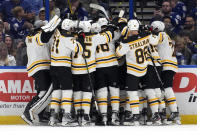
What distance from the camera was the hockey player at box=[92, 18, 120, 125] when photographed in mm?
7410

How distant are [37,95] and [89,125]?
829 millimetres

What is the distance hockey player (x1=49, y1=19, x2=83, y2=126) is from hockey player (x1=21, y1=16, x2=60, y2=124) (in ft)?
0.62

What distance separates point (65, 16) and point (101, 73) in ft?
3.26

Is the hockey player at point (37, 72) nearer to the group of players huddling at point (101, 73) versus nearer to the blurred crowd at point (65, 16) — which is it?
the group of players huddling at point (101, 73)

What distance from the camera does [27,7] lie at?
7.76m

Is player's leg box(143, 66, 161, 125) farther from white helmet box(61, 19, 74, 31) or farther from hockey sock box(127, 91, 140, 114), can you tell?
white helmet box(61, 19, 74, 31)

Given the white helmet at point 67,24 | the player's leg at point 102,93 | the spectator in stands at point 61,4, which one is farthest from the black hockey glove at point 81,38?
the spectator in stands at point 61,4

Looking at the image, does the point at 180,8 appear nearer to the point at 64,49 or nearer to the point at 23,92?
the point at 64,49

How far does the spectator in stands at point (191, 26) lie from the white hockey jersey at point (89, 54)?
122 centimetres

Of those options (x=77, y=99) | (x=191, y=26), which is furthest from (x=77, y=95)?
(x=191, y=26)

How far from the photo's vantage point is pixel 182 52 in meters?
7.80

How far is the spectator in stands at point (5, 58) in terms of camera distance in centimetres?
771
